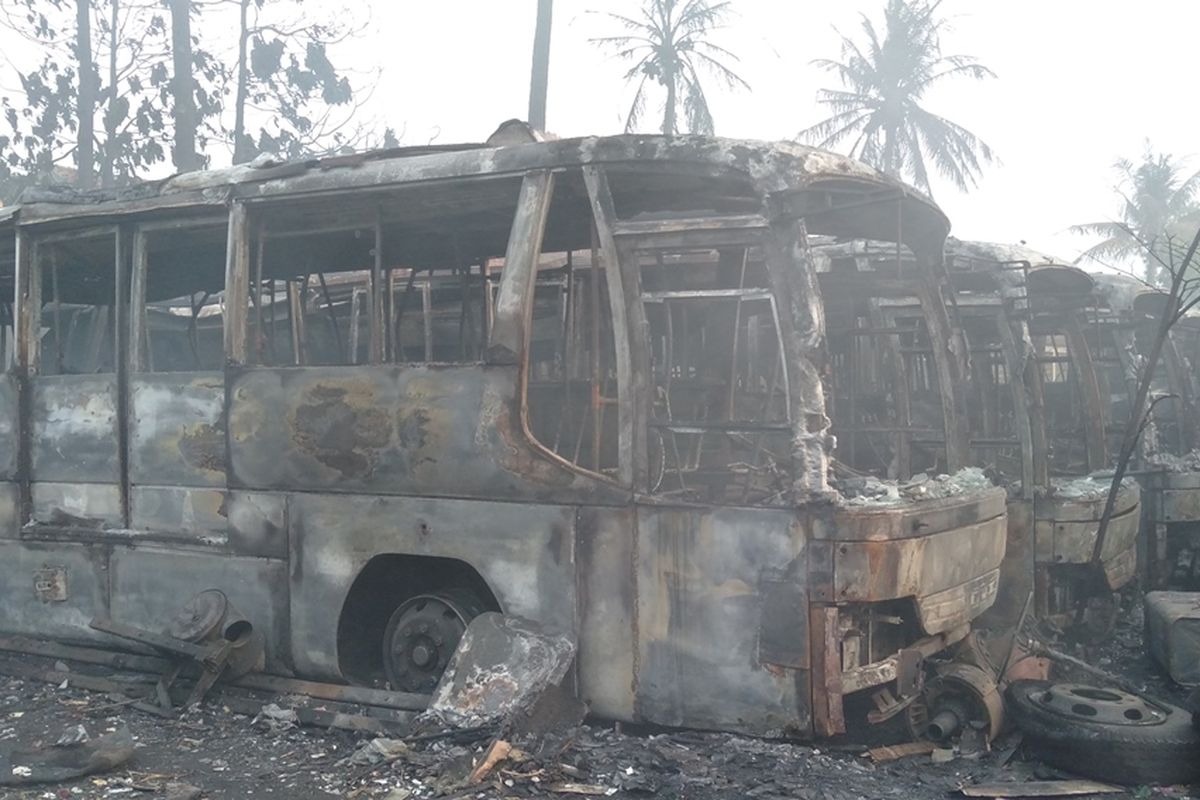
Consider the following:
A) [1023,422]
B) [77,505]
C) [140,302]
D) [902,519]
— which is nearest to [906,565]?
[902,519]

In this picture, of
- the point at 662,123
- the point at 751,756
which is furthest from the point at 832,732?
the point at 662,123

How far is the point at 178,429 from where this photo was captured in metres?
6.04

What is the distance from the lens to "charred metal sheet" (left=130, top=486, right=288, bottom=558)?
572cm

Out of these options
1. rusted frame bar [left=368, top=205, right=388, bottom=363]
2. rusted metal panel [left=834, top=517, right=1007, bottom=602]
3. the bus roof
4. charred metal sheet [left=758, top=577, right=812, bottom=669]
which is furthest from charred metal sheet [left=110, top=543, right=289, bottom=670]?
rusted metal panel [left=834, top=517, right=1007, bottom=602]

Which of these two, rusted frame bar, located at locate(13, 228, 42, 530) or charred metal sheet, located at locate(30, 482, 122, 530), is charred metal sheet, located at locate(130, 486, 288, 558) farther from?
rusted frame bar, located at locate(13, 228, 42, 530)

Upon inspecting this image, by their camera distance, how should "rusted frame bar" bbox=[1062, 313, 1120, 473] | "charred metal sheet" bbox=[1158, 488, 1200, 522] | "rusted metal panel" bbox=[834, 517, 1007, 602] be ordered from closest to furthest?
"rusted metal panel" bbox=[834, 517, 1007, 602]
"rusted frame bar" bbox=[1062, 313, 1120, 473]
"charred metal sheet" bbox=[1158, 488, 1200, 522]

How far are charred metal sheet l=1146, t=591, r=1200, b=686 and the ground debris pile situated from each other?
1.60 meters

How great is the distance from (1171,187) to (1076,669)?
139 feet

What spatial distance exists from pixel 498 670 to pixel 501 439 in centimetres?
106

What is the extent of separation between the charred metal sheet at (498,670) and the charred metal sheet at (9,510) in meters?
3.44

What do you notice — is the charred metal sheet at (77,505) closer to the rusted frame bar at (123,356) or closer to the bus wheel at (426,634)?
the rusted frame bar at (123,356)

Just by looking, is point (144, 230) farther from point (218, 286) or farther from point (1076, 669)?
point (1076, 669)

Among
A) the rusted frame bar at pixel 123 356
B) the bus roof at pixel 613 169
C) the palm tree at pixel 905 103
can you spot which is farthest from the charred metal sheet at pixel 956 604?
the palm tree at pixel 905 103

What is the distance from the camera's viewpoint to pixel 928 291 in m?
5.84
